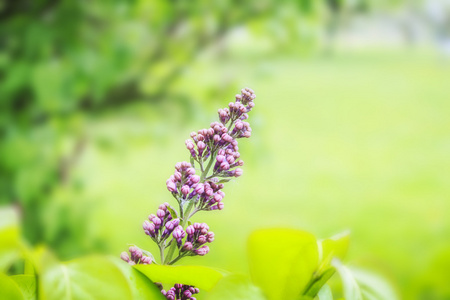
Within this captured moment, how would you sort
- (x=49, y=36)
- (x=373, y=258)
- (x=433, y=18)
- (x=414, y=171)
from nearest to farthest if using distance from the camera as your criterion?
(x=373, y=258) → (x=49, y=36) → (x=414, y=171) → (x=433, y=18)

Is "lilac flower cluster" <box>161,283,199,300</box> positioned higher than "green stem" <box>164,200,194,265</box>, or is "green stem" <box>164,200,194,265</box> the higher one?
"green stem" <box>164,200,194,265</box>

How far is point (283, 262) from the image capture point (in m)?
0.16

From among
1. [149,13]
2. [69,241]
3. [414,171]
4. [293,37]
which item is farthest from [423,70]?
[69,241]

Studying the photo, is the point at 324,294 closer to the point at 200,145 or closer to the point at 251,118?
the point at 200,145

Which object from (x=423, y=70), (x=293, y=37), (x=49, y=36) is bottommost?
(x=49, y=36)

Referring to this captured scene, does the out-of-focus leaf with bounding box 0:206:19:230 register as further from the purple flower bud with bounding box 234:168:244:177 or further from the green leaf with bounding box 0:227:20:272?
the purple flower bud with bounding box 234:168:244:177

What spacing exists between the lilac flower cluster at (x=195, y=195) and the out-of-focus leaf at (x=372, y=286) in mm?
66

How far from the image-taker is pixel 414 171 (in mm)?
3127

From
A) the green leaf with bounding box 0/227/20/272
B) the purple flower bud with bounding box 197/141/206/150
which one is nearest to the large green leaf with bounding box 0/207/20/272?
the green leaf with bounding box 0/227/20/272

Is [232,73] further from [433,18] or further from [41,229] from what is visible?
[433,18]

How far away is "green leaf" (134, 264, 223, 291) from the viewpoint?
0.16 meters

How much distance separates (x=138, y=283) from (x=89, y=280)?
0.02 m

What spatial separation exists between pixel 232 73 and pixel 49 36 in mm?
954

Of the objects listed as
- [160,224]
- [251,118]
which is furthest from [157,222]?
[251,118]
